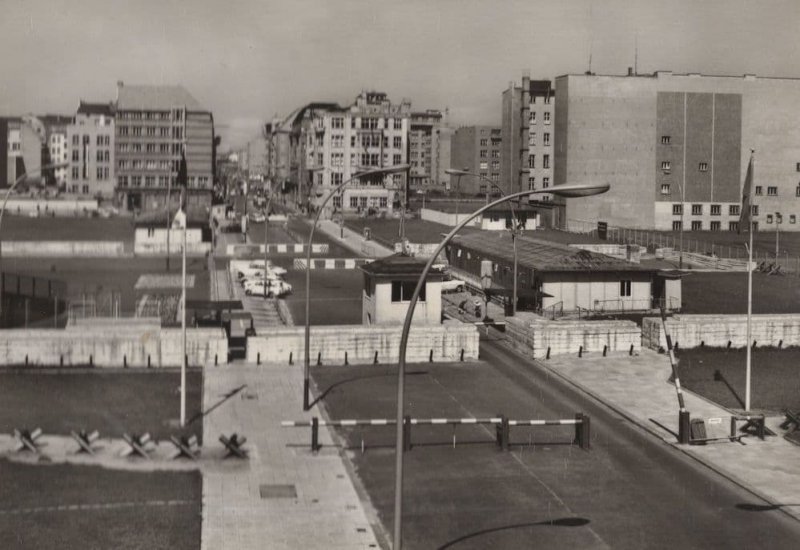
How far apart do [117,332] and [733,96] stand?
322ft

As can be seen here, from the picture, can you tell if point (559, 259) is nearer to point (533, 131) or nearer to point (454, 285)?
point (454, 285)

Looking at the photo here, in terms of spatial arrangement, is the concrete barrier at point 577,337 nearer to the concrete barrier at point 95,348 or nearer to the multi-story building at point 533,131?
the concrete barrier at point 95,348

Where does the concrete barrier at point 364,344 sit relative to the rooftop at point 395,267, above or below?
below

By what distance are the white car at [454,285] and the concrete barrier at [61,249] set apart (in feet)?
107

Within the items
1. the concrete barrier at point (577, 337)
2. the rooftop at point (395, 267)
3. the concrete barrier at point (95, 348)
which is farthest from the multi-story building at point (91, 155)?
the concrete barrier at point (577, 337)

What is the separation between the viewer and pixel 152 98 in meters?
165

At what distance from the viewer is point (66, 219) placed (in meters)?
143

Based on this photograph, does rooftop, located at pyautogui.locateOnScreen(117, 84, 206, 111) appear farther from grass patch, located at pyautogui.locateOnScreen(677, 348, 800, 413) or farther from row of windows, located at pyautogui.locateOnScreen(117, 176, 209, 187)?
grass patch, located at pyautogui.locateOnScreen(677, 348, 800, 413)

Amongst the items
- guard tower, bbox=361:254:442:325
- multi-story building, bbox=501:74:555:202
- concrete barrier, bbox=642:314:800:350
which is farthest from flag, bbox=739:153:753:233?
multi-story building, bbox=501:74:555:202

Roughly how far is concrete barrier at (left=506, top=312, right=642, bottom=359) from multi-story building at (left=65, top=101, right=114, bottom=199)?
146 metres

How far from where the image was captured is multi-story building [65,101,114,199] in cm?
17925

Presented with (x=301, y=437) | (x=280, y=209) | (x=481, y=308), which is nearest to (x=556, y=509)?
(x=301, y=437)

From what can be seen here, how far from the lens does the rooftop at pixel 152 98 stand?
163500mm

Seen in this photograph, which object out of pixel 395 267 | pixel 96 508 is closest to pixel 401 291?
pixel 395 267
